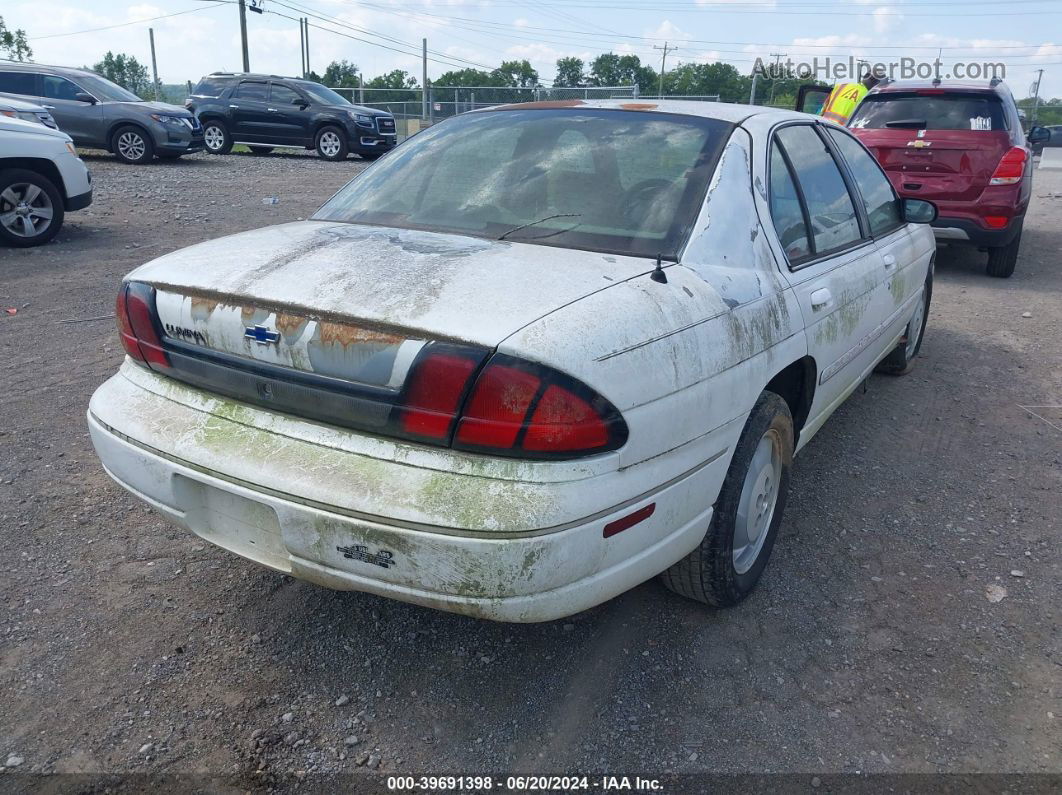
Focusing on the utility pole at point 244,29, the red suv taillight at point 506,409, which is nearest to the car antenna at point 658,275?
the red suv taillight at point 506,409

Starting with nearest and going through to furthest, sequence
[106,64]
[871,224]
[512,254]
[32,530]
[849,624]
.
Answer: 1. [512,254]
2. [849,624]
3. [32,530]
4. [871,224]
5. [106,64]

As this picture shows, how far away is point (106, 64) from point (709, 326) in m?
95.2

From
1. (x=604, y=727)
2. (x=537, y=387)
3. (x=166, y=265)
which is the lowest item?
(x=604, y=727)

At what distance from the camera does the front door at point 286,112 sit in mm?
18172

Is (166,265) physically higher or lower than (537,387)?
higher

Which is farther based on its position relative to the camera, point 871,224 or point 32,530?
point 871,224

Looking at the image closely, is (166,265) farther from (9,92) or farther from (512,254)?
(9,92)

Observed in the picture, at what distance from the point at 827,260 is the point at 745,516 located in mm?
1106

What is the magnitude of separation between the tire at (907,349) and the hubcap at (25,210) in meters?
7.60

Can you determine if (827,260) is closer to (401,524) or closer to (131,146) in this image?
(401,524)

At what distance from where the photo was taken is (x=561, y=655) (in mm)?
2604

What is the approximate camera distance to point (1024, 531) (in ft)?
11.3

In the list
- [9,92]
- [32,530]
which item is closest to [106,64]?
[9,92]

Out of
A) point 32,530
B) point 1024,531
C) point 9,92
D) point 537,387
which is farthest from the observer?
point 9,92
